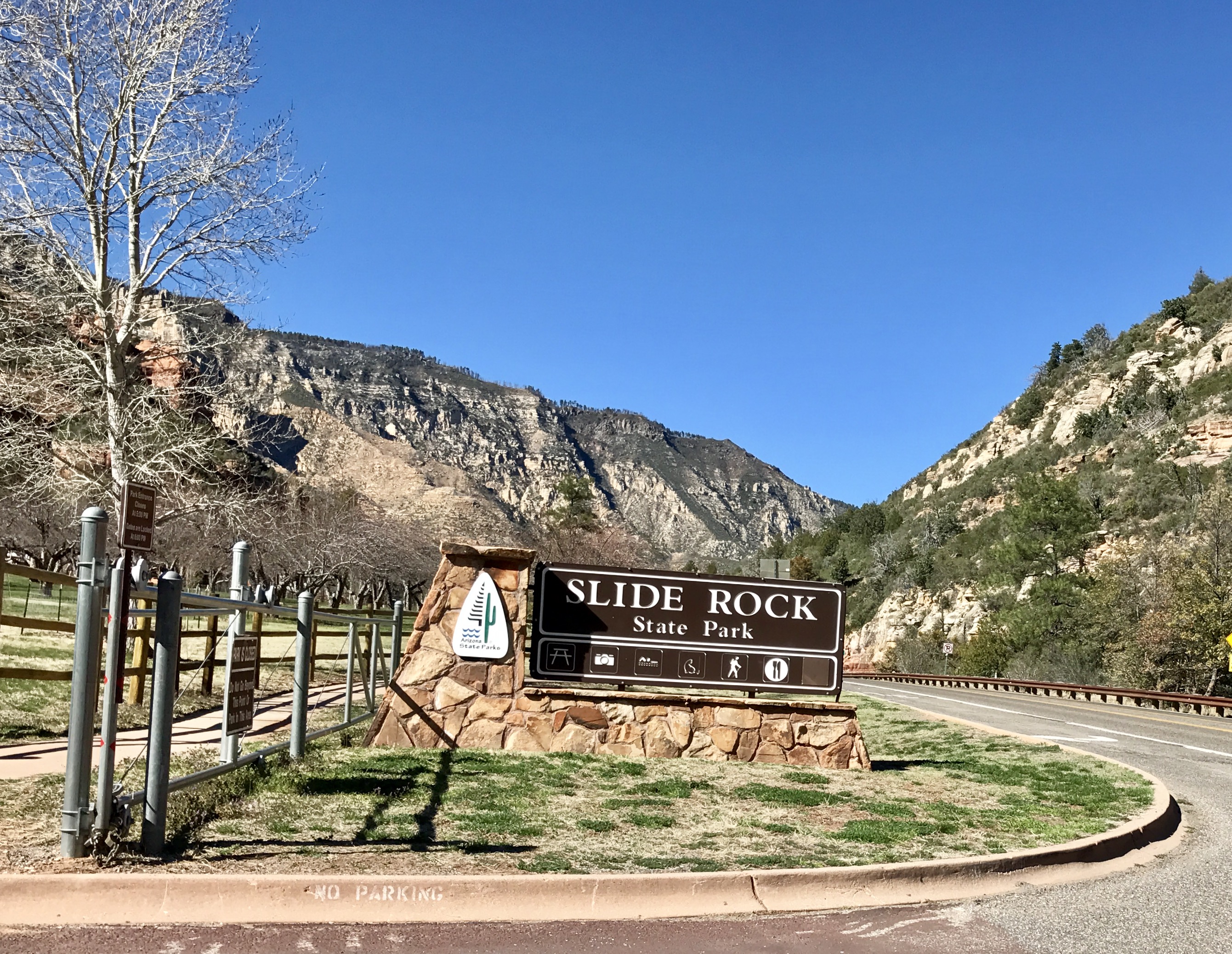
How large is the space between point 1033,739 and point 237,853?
534 inches

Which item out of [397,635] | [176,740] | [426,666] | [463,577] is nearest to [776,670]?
[463,577]

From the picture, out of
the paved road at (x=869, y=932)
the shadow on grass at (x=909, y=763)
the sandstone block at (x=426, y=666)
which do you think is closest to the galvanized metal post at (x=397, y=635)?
the sandstone block at (x=426, y=666)

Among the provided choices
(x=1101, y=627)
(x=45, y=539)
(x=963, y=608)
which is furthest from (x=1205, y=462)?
(x=45, y=539)

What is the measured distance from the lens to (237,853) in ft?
20.3

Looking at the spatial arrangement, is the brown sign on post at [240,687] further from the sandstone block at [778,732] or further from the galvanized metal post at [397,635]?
the sandstone block at [778,732]

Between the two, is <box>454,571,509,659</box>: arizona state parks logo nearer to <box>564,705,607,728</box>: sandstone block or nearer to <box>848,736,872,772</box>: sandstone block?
<box>564,705,607,728</box>: sandstone block

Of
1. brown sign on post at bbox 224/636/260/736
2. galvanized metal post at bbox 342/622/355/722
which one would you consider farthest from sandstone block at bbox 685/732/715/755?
brown sign on post at bbox 224/636/260/736

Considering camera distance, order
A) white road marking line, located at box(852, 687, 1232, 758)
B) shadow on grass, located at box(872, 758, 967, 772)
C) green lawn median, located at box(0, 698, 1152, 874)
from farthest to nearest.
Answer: white road marking line, located at box(852, 687, 1232, 758) < shadow on grass, located at box(872, 758, 967, 772) < green lawn median, located at box(0, 698, 1152, 874)

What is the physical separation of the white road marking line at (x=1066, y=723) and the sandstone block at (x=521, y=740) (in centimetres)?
964

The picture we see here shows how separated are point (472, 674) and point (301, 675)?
2.46 metres

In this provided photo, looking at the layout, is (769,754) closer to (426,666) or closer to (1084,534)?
(426,666)

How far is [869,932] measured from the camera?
575 cm

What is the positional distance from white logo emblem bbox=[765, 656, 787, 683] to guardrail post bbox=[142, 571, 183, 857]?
7.55m

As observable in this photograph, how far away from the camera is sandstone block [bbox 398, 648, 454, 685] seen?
11.7 metres
